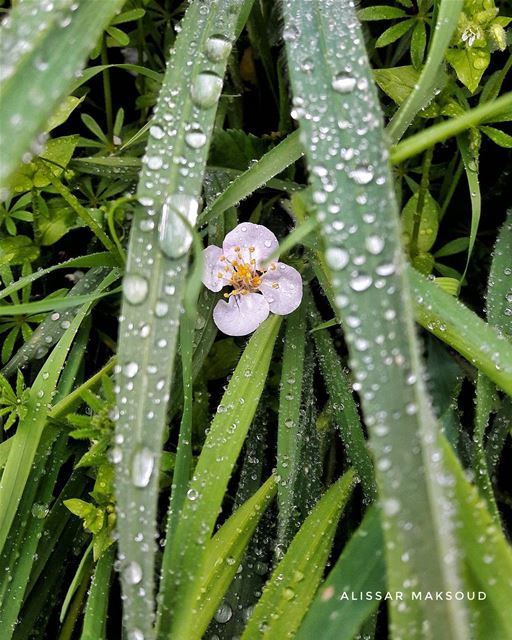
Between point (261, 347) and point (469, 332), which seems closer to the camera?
point (469, 332)

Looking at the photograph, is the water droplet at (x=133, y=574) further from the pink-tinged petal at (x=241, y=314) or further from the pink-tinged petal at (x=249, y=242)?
the pink-tinged petal at (x=249, y=242)

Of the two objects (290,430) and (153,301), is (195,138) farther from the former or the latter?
(290,430)

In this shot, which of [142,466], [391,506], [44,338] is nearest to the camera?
[391,506]

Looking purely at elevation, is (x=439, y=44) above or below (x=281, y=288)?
above

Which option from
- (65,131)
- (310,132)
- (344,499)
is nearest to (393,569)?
(344,499)

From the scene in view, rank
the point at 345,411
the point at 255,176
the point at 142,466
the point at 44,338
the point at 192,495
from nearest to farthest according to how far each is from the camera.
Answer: the point at 142,466, the point at 192,495, the point at 255,176, the point at 345,411, the point at 44,338

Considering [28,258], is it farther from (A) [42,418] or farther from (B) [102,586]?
(B) [102,586]

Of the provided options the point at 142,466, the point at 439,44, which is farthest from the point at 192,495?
the point at 439,44
